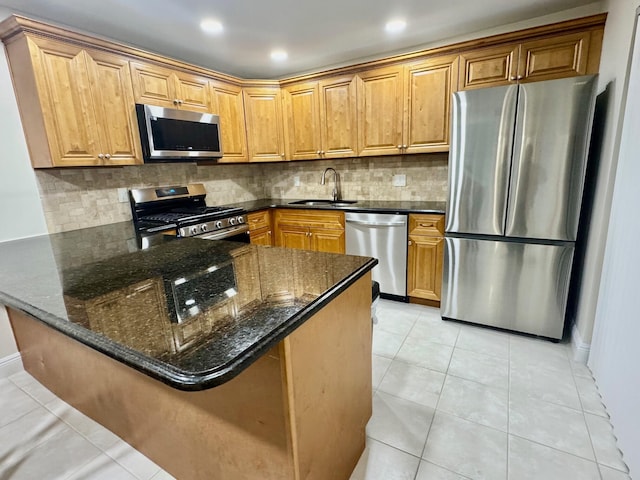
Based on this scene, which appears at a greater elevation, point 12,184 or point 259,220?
point 12,184

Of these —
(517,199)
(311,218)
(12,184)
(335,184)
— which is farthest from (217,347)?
(335,184)

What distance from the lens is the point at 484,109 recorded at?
2.18 meters

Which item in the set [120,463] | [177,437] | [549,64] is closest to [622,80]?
[549,64]

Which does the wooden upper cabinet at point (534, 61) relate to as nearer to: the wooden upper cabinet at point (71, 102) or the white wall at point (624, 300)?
the white wall at point (624, 300)

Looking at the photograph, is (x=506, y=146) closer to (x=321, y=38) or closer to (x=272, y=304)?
(x=321, y=38)

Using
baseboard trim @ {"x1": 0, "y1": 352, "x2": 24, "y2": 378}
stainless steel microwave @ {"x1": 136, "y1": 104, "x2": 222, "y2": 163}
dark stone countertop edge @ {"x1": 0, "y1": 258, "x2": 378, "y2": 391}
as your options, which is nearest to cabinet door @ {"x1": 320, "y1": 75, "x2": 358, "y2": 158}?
stainless steel microwave @ {"x1": 136, "y1": 104, "x2": 222, "y2": 163}

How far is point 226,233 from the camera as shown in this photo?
290cm

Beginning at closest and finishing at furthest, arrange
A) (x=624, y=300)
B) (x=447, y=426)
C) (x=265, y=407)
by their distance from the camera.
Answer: (x=265, y=407)
(x=624, y=300)
(x=447, y=426)

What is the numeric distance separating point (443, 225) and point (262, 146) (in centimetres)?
210

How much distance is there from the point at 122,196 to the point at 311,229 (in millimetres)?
1733

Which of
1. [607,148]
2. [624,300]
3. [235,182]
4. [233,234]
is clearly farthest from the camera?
[235,182]

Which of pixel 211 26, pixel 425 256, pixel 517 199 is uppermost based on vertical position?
pixel 211 26

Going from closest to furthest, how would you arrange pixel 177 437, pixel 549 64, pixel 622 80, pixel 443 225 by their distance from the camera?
1. pixel 177 437
2. pixel 622 80
3. pixel 549 64
4. pixel 443 225

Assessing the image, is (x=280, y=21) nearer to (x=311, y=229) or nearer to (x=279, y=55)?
(x=279, y=55)
